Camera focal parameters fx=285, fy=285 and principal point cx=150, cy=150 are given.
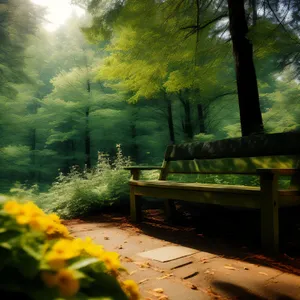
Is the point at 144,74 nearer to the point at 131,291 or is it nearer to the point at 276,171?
the point at 276,171

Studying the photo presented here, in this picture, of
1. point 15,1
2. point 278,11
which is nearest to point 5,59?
point 15,1

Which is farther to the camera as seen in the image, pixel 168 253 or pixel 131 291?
pixel 168 253

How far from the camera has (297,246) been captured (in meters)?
2.87

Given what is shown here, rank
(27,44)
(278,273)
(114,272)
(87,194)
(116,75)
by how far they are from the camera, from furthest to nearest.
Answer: (27,44) → (116,75) → (87,194) → (278,273) → (114,272)

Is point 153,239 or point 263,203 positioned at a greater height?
point 263,203

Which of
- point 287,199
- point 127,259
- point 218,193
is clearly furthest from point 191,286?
point 287,199

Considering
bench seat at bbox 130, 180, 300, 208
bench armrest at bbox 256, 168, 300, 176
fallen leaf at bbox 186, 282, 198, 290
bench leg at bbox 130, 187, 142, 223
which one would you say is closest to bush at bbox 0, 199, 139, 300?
fallen leaf at bbox 186, 282, 198, 290

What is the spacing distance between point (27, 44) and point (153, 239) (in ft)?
35.4

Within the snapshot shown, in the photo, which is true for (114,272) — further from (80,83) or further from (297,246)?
(80,83)

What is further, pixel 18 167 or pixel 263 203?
pixel 18 167

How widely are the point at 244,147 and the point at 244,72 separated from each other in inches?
78.5

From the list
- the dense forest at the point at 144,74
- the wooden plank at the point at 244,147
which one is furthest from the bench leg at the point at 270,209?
the dense forest at the point at 144,74

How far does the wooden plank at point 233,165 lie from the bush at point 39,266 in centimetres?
267

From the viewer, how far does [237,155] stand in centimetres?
347
